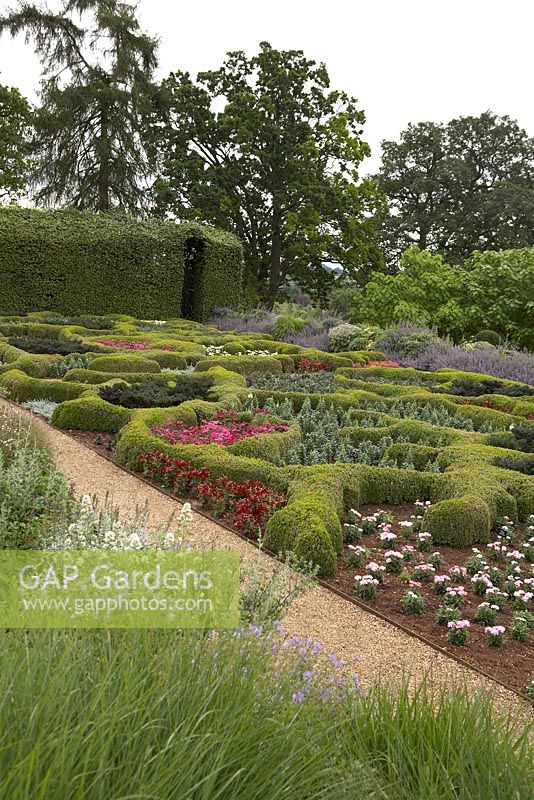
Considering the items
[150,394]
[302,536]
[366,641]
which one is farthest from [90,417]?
[366,641]

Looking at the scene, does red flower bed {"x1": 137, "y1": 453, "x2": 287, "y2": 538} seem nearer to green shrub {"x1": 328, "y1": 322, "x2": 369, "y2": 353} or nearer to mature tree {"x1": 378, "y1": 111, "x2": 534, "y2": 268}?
green shrub {"x1": 328, "y1": 322, "x2": 369, "y2": 353}

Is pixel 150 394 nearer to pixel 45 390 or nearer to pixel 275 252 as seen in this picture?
pixel 45 390

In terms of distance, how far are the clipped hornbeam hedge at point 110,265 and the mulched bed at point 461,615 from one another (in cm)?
1587

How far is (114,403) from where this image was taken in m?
7.90

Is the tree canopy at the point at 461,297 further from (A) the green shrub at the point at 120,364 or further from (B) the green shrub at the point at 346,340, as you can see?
(A) the green shrub at the point at 120,364

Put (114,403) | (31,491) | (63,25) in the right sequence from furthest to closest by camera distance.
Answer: (63,25), (114,403), (31,491)

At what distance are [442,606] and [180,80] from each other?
27319 millimetres

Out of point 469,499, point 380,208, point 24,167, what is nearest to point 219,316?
point 380,208

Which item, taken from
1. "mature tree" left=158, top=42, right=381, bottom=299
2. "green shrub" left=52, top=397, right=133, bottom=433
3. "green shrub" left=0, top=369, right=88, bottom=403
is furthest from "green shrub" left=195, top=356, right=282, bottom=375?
"mature tree" left=158, top=42, right=381, bottom=299

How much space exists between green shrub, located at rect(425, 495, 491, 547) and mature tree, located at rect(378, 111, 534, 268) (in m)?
30.6

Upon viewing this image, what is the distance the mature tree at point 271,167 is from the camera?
26.1 m

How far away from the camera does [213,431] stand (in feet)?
22.6

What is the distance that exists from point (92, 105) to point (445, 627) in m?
26.5

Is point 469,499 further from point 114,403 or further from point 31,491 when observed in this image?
point 114,403
